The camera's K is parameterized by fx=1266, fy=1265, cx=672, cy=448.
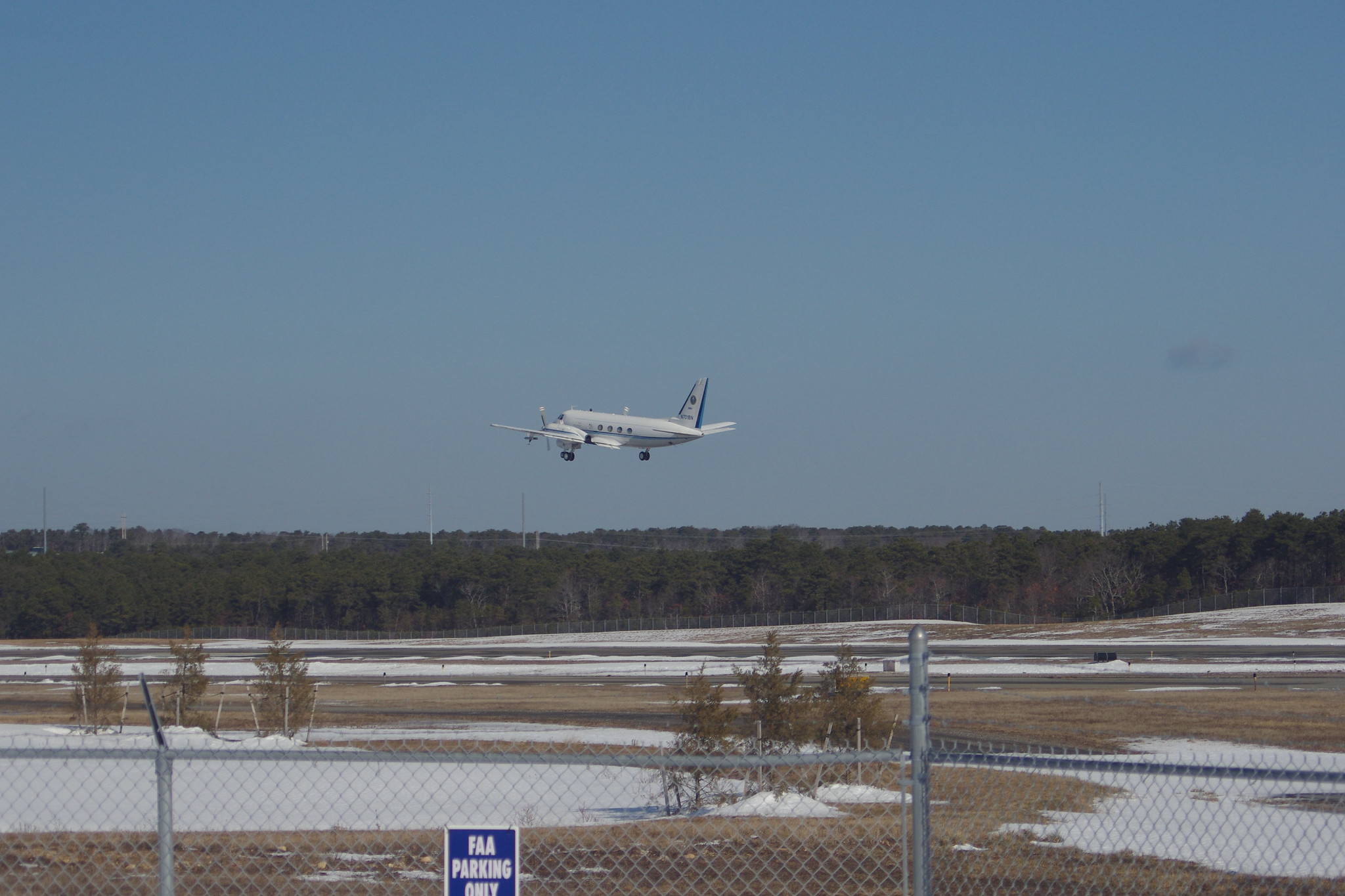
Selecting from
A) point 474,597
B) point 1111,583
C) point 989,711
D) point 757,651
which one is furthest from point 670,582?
point 989,711

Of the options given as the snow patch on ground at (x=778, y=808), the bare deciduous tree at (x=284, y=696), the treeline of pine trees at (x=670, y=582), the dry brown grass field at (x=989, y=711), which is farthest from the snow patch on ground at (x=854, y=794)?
the treeline of pine trees at (x=670, y=582)

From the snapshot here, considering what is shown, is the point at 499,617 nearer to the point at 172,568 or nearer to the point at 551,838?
the point at 172,568

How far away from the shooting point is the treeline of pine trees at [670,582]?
4744 inches

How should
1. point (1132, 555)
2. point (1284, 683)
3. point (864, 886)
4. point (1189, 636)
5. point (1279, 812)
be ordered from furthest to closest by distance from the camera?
point (1132, 555), point (1189, 636), point (1284, 683), point (1279, 812), point (864, 886)

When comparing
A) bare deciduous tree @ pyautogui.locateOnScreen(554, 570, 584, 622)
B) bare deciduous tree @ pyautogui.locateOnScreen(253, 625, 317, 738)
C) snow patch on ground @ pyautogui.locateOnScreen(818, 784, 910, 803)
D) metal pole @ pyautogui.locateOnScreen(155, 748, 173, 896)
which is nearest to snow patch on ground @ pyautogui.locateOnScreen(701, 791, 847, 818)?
snow patch on ground @ pyautogui.locateOnScreen(818, 784, 910, 803)

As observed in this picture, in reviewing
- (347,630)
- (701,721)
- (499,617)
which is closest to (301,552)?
(347,630)

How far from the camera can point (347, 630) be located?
13850cm

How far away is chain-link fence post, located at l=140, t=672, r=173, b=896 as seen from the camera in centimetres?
759

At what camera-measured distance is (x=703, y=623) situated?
400 feet

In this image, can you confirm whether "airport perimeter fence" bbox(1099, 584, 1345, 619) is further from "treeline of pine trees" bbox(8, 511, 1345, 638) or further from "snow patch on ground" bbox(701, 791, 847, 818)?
"snow patch on ground" bbox(701, 791, 847, 818)

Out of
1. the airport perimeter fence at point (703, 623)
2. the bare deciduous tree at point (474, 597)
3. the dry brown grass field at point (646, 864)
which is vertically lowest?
the airport perimeter fence at point (703, 623)

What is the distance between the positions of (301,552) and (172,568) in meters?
18.4

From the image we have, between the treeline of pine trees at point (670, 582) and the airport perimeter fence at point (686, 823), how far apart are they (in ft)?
336

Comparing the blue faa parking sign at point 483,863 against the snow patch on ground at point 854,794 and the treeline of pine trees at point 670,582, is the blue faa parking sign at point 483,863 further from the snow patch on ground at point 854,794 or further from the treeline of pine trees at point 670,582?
the treeline of pine trees at point 670,582
